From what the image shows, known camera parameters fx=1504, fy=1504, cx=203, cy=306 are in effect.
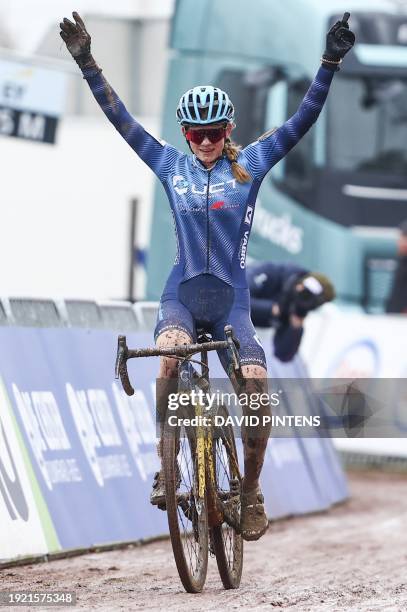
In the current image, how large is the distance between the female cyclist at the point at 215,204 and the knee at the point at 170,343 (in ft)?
0.32

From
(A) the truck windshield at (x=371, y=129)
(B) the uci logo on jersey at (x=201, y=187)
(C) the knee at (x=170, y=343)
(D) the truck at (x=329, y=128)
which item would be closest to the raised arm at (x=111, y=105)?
(B) the uci logo on jersey at (x=201, y=187)

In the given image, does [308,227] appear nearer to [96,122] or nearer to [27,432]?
[96,122]

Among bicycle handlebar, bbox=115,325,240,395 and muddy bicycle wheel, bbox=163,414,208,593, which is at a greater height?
bicycle handlebar, bbox=115,325,240,395

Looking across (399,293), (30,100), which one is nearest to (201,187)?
(30,100)

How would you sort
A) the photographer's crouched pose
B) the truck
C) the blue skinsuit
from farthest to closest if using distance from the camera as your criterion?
1. the truck
2. the photographer's crouched pose
3. the blue skinsuit

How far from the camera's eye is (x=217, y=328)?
334 inches

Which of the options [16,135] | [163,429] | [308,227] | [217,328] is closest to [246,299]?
[217,328]

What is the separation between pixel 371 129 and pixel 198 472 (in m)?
14.3

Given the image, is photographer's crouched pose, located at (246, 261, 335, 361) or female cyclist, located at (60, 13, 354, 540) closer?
female cyclist, located at (60, 13, 354, 540)

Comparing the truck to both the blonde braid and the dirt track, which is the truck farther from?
the blonde braid

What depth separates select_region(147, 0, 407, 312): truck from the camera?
2084 centimetres

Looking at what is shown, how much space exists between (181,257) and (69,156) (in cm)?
1156

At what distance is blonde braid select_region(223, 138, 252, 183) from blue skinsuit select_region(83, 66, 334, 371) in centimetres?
3

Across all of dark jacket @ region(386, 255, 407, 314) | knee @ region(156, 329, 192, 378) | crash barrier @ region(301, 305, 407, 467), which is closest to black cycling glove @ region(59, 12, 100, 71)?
knee @ region(156, 329, 192, 378)
